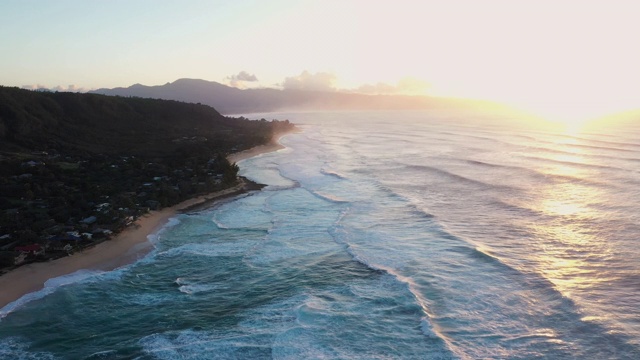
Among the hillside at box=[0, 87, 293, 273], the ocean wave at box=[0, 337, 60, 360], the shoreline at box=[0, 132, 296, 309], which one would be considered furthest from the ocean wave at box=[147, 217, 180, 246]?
the ocean wave at box=[0, 337, 60, 360]

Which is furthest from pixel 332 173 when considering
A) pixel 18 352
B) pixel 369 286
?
pixel 18 352

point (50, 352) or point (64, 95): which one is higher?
point (64, 95)

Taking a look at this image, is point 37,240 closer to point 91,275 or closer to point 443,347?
point 91,275

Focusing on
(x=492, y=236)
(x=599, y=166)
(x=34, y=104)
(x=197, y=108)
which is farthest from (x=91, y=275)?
(x=197, y=108)

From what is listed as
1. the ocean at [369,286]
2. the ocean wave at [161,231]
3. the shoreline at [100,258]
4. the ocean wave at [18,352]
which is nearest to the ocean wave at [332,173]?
the ocean at [369,286]

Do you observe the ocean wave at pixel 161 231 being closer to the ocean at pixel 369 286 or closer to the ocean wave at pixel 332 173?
the ocean at pixel 369 286

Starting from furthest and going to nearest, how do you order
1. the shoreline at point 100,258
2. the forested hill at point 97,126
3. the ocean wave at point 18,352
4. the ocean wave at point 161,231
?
the forested hill at point 97,126 < the ocean wave at point 161,231 < the shoreline at point 100,258 < the ocean wave at point 18,352
